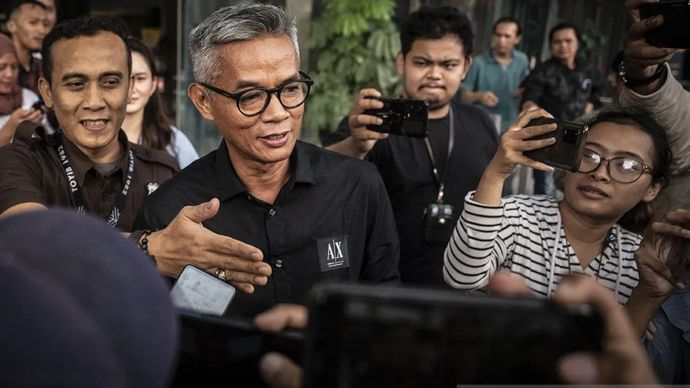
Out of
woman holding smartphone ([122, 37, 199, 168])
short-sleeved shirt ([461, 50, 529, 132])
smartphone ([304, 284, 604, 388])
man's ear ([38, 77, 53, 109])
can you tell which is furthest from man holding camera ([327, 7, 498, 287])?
short-sleeved shirt ([461, 50, 529, 132])

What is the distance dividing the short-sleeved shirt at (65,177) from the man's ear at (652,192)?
1622 millimetres

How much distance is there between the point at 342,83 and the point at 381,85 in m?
0.34

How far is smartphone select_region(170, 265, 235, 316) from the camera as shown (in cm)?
130

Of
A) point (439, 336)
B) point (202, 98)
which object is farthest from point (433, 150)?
point (439, 336)

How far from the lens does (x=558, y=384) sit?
680 millimetres

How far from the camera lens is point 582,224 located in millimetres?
2123

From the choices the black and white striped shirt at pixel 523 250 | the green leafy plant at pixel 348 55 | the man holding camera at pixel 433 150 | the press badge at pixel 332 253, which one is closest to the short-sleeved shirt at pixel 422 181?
the man holding camera at pixel 433 150

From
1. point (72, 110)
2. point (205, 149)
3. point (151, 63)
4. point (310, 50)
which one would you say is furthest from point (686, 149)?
point (205, 149)

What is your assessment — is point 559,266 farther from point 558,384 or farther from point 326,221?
point 558,384

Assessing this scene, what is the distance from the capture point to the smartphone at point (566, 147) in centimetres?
187

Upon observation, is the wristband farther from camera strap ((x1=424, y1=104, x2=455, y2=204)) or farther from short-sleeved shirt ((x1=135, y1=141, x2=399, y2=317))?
camera strap ((x1=424, y1=104, x2=455, y2=204))

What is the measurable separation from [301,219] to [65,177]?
2.78 feet

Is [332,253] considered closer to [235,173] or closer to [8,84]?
[235,173]

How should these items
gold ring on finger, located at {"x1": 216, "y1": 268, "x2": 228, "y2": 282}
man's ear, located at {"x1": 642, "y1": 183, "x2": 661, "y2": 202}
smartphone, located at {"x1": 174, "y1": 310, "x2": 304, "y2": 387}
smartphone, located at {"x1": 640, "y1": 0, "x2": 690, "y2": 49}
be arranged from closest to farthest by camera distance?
smartphone, located at {"x1": 174, "y1": 310, "x2": 304, "y2": 387}, gold ring on finger, located at {"x1": 216, "y1": 268, "x2": 228, "y2": 282}, smartphone, located at {"x1": 640, "y1": 0, "x2": 690, "y2": 49}, man's ear, located at {"x1": 642, "y1": 183, "x2": 661, "y2": 202}
